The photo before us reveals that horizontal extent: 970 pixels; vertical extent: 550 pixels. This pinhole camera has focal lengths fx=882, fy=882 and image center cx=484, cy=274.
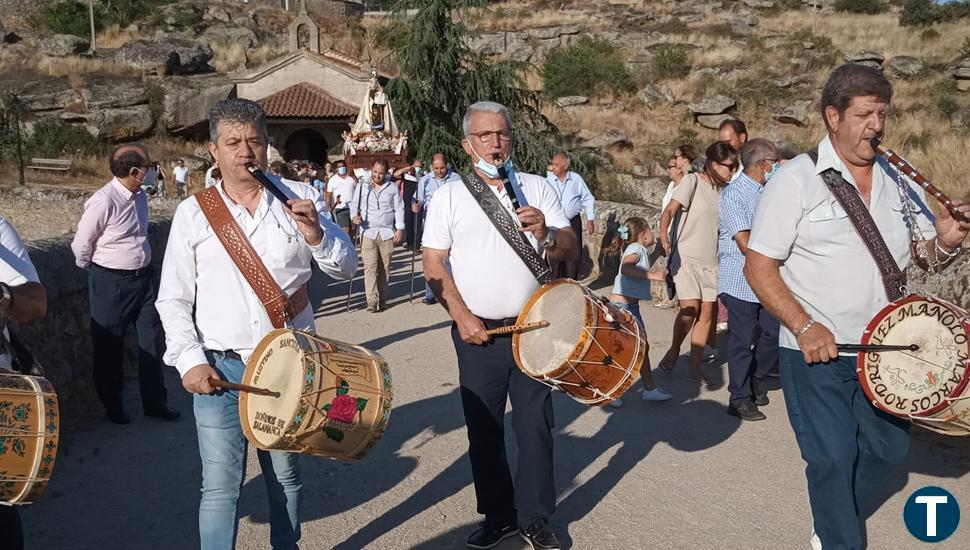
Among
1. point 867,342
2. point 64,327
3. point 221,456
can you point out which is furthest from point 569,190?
point 221,456

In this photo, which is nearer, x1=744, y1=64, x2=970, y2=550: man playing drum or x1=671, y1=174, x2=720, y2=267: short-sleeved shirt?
x1=744, y1=64, x2=970, y2=550: man playing drum

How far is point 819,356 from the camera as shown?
3.39 metres

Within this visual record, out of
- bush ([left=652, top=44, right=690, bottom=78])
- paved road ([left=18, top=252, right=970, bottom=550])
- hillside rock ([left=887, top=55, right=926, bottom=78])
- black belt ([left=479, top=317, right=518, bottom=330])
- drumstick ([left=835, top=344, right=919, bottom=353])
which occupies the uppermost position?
bush ([left=652, top=44, right=690, bottom=78])

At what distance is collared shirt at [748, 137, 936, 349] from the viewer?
3.47m

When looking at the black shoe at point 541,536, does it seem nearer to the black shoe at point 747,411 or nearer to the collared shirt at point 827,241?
the collared shirt at point 827,241

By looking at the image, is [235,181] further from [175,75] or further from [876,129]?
[175,75]

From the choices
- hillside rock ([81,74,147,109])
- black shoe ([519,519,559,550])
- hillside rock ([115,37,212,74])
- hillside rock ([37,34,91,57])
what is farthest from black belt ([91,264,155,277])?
hillside rock ([37,34,91,57])

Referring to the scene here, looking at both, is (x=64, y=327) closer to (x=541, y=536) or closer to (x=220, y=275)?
(x=220, y=275)

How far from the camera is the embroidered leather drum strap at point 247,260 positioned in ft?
11.4

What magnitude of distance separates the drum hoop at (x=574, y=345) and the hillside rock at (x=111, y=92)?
140 feet

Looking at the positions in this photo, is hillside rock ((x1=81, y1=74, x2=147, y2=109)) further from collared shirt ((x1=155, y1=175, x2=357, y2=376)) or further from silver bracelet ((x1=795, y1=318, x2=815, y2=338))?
silver bracelet ((x1=795, y1=318, x2=815, y2=338))

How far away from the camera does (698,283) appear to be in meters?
7.34

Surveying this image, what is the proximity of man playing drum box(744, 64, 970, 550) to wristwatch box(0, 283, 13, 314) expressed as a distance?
2.77 meters

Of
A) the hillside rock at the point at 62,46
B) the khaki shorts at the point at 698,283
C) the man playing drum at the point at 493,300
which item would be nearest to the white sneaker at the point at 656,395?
the khaki shorts at the point at 698,283
